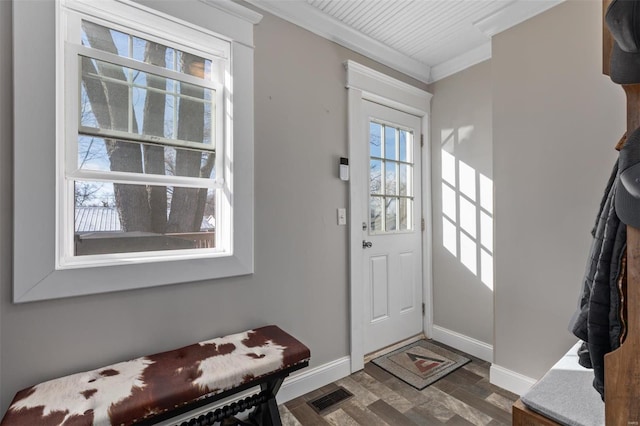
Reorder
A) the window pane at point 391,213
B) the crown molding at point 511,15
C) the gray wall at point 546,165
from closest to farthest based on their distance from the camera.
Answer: the gray wall at point 546,165 → the crown molding at point 511,15 → the window pane at point 391,213

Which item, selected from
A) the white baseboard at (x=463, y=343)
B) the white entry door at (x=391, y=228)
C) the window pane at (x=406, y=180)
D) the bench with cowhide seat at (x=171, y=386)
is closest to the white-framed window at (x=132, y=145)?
the bench with cowhide seat at (x=171, y=386)

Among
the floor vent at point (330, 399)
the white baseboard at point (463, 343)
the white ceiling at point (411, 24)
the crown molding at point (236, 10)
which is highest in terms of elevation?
the white ceiling at point (411, 24)

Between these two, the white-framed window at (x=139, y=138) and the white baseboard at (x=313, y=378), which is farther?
the white baseboard at (x=313, y=378)

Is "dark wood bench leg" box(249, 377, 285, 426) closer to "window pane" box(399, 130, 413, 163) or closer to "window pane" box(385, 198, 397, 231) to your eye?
"window pane" box(385, 198, 397, 231)

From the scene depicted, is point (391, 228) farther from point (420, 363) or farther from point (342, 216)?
point (420, 363)

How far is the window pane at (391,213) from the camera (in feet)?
8.63

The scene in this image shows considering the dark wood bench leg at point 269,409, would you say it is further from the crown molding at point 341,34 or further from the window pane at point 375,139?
the crown molding at point 341,34

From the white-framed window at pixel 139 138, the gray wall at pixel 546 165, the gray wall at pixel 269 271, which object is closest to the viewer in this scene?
the gray wall at pixel 269 271

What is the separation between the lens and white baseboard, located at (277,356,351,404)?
1.90 meters

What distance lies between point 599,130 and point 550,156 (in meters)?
0.24

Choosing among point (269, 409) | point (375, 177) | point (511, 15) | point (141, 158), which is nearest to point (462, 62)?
point (511, 15)

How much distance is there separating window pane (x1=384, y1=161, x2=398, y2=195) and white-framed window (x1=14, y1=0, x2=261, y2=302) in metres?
1.29

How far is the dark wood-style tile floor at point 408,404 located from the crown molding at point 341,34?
7.95ft

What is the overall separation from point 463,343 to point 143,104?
2.88 m
